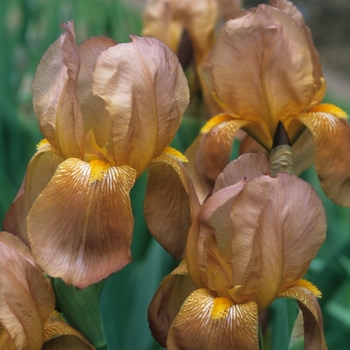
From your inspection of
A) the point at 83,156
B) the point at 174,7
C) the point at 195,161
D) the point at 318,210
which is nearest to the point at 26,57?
the point at 174,7

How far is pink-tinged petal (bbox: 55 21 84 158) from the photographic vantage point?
0.91 m

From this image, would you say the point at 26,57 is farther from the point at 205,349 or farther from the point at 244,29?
the point at 205,349

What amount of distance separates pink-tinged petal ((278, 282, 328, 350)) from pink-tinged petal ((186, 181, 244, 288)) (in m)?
0.11

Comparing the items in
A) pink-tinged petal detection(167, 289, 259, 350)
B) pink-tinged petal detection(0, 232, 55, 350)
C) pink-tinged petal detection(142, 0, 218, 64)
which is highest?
pink-tinged petal detection(0, 232, 55, 350)

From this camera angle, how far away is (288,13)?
4.03ft

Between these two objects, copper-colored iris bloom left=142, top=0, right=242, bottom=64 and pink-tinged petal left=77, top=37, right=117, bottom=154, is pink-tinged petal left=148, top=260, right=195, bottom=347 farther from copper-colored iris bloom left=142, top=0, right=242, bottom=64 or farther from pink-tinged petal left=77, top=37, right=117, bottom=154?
copper-colored iris bloom left=142, top=0, right=242, bottom=64

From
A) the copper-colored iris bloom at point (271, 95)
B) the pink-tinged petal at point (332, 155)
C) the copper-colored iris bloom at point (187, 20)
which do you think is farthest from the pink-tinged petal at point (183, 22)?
the pink-tinged petal at point (332, 155)

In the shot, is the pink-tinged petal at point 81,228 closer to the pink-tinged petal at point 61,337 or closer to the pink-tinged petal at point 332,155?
the pink-tinged petal at point 61,337

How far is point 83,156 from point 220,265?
9.8 inches

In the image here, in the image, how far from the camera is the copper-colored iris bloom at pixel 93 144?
819 millimetres

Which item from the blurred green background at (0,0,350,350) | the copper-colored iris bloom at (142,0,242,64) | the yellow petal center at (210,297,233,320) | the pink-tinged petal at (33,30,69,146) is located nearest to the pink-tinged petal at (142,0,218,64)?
the copper-colored iris bloom at (142,0,242,64)

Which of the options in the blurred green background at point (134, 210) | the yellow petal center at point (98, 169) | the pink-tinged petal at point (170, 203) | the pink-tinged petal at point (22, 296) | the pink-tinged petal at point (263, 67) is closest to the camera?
the pink-tinged petal at point (22, 296)

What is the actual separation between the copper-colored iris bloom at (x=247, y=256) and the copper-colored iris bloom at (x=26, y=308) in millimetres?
152

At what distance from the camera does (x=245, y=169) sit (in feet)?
2.91
